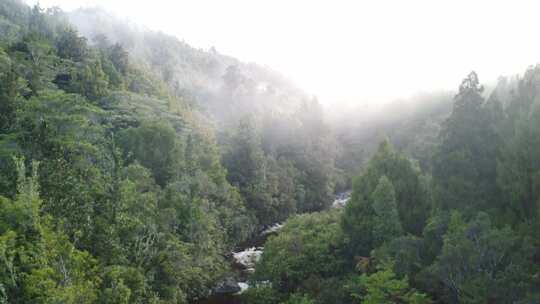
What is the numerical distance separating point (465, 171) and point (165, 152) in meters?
25.6

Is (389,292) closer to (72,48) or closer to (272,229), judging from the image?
(272,229)

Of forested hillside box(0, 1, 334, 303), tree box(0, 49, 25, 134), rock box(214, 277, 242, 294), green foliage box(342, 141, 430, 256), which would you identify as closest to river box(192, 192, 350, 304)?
rock box(214, 277, 242, 294)

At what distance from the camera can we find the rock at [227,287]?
38500 millimetres

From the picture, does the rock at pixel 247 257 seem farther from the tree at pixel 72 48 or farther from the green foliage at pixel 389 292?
the tree at pixel 72 48

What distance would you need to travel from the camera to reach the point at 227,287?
38969mm

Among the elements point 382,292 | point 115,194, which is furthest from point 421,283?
point 115,194

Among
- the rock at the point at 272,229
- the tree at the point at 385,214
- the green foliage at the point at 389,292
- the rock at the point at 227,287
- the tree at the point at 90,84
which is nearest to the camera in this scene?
the green foliage at the point at 389,292

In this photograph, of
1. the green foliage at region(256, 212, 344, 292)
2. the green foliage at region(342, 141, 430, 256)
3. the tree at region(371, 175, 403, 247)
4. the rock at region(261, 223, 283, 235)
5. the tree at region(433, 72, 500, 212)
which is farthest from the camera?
the rock at region(261, 223, 283, 235)

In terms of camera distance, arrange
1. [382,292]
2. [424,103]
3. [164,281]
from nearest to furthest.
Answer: [382,292], [164,281], [424,103]

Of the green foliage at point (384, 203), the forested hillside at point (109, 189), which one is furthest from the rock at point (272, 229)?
A: the green foliage at point (384, 203)

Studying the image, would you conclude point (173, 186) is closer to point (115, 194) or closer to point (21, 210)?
point (115, 194)

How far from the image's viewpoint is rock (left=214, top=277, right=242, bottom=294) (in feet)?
126

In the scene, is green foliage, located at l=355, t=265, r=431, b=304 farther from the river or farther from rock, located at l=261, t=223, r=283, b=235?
rock, located at l=261, t=223, r=283, b=235

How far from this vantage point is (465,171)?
86.9 feet
